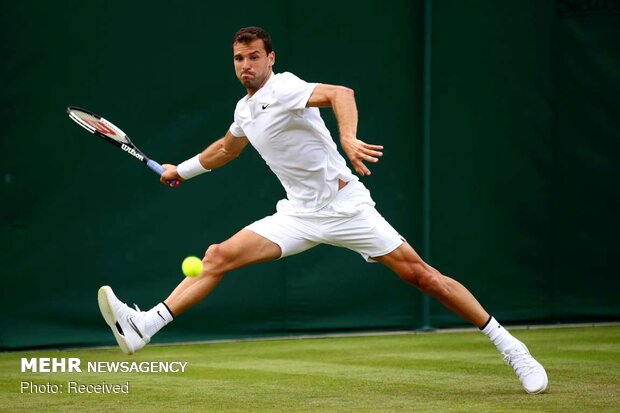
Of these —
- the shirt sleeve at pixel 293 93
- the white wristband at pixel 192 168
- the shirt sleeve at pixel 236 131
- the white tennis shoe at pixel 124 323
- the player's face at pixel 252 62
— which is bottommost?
the white tennis shoe at pixel 124 323

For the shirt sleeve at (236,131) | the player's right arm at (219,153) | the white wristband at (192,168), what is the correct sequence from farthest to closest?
1. the white wristband at (192,168)
2. the player's right arm at (219,153)
3. the shirt sleeve at (236,131)

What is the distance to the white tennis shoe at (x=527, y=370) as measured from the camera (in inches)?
244

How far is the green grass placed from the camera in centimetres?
592

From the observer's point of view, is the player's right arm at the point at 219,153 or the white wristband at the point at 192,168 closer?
the player's right arm at the point at 219,153

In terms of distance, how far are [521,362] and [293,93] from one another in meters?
1.83

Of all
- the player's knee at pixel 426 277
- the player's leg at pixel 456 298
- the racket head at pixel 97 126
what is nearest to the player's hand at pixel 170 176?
the racket head at pixel 97 126

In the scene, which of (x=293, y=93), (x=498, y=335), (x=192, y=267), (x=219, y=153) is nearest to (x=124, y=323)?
(x=192, y=267)

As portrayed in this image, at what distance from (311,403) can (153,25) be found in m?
4.01

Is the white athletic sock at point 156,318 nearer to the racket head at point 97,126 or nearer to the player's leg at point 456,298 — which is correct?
the player's leg at point 456,298

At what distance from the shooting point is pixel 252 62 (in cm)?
627

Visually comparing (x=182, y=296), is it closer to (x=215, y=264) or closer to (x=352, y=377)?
(x=215, y=264)

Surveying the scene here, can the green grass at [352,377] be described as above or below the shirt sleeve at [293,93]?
below

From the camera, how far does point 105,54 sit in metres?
8.84

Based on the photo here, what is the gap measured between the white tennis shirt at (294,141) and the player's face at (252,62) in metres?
0.06
